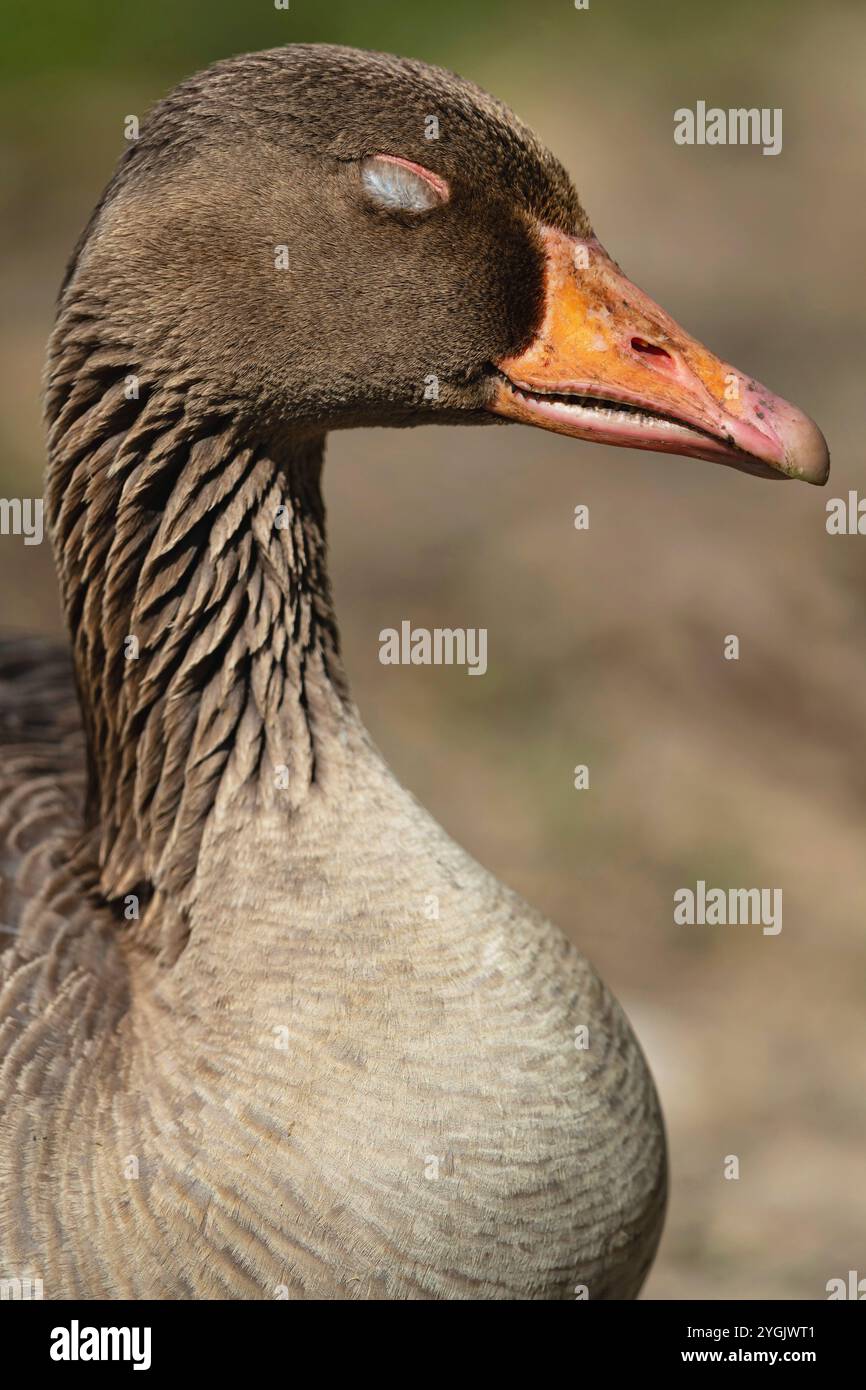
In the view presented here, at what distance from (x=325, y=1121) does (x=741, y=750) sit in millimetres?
4459

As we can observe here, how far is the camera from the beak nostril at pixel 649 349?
3.20 metres

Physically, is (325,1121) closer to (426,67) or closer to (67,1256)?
(67,1256)

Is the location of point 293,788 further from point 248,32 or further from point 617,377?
point 248,32

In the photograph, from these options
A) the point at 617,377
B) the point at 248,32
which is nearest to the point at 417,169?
the point at 617,377

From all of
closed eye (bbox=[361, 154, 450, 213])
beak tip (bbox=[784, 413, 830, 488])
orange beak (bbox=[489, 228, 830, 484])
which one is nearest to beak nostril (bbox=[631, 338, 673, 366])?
orange beak (bbox=[489, 228, 830, 484])

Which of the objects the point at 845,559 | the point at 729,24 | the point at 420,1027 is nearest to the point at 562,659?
the point at 845,559

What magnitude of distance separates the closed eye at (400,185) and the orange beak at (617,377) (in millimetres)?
253

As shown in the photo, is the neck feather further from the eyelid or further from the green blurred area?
the green blurred area

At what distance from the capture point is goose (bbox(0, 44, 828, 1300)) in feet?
9.87

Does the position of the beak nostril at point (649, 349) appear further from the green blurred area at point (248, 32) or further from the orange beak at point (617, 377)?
the green blurred area at point (248, 32)

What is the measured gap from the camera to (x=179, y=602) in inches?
133

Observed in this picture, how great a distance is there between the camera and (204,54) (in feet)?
35.6

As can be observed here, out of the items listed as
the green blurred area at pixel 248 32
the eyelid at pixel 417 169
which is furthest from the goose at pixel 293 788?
the green blurred area at pixel 248 32

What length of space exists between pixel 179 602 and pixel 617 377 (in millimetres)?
1028
